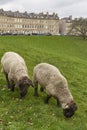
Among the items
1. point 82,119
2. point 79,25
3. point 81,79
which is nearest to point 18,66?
point 82,119

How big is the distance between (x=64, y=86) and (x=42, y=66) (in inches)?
96.7

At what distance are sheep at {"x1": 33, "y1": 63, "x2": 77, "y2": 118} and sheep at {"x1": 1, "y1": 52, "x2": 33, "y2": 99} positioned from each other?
980mm

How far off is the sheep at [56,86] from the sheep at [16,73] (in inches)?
38.6

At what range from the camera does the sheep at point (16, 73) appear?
19156mm

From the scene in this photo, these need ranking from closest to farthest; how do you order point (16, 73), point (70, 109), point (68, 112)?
1. point (70, 109)
2. point (68, 112)
3. point (16, 73)

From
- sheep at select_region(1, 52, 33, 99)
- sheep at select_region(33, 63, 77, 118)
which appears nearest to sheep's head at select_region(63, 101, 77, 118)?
sheep at select_region(33, 63, 77, 118)

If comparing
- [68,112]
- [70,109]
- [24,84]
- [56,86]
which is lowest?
[68,112]

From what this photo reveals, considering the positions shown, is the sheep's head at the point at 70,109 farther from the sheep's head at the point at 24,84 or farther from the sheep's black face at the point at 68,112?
the sheep's head at the point at 24,84

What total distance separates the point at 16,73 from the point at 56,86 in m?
2.57

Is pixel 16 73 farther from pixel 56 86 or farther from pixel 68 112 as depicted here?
pixel 68 112

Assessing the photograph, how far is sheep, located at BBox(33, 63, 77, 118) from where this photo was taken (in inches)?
707

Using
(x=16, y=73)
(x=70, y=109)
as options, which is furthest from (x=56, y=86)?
(x=16, y=73)

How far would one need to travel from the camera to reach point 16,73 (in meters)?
19.8

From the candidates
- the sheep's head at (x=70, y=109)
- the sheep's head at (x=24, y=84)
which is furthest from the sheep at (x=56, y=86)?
the sheep's head at (x=24, y=84)
